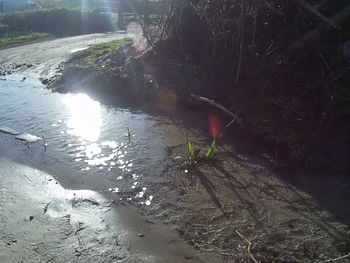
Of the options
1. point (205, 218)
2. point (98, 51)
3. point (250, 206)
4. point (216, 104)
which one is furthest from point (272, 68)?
point (98, 51)

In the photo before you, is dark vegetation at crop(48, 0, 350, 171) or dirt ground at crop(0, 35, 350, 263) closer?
dirt ground at crop(0, 35, 350, 263)

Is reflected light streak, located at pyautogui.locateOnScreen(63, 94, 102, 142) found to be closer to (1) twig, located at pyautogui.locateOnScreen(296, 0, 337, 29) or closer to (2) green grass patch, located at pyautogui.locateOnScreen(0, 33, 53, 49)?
(1) twig, located at pyautogui.locateOnScreen(296, 0, 337, 29)

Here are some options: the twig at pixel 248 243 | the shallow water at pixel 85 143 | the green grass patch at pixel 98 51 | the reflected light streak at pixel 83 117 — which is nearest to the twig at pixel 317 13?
the shallow water at pixel 85 143

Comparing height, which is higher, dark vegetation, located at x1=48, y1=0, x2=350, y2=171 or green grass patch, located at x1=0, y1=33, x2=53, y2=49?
dark vegetation, located at x1=48, y1=0, x2=350, y2=171

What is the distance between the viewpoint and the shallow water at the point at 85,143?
539 centimetres

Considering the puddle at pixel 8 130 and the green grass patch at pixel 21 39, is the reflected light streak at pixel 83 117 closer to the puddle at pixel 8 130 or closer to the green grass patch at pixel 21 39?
the puddle at pixel 8 130

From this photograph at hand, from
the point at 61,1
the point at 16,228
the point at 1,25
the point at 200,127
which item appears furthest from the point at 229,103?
the point at 61,1

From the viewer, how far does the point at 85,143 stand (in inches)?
257

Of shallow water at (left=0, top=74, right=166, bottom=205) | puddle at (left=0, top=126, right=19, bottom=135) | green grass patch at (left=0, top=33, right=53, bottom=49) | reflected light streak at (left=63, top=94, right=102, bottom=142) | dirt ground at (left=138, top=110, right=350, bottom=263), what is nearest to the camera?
dirt ground at (left=138, top=110, right=350, bottom=263)

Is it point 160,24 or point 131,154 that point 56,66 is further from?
point 131,154

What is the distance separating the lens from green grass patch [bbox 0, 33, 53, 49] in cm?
1746

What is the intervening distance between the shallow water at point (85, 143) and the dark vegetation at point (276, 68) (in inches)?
58.9

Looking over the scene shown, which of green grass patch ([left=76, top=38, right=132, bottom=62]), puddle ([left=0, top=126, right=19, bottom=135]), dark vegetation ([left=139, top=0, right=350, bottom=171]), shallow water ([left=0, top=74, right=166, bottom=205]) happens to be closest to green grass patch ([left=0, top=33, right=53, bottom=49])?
green grass patch ([left=76, top=38, right=132, bottom=62])

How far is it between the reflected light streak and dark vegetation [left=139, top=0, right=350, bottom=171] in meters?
A: 1.59
